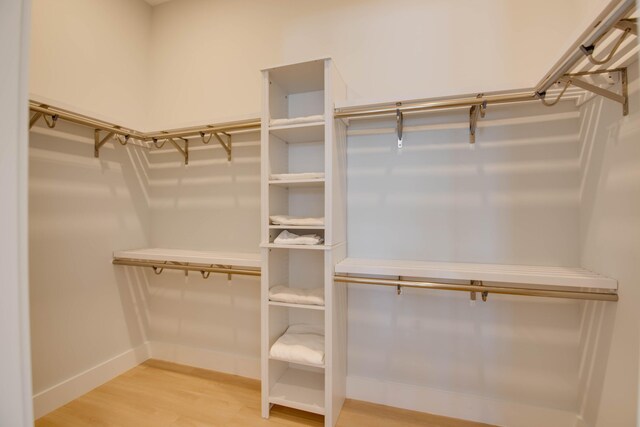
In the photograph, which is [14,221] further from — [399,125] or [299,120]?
[399,125]

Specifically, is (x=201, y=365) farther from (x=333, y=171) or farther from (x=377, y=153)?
(x=377, y=153)

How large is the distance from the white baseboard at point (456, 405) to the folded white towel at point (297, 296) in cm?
63

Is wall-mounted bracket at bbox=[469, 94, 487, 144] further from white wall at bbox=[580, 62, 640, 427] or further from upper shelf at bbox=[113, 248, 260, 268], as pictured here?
upper shelf at bbox=[113, 248, 260, 268]

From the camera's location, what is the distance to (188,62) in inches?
86.5

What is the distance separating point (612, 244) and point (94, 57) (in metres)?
3.12

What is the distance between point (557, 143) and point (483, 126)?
0.35 metres

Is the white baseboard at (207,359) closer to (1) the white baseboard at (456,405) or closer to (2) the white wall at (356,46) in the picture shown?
(1) the white baseboard at (456,405)

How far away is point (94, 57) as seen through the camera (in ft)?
6.37

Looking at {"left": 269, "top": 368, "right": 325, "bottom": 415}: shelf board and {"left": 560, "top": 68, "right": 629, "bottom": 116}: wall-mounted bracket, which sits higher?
{"left": 560, "top": 68, "right": 629, "bottom": 116}: wall-mounted bracket

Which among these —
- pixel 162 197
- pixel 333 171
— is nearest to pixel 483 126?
pixel 333 171

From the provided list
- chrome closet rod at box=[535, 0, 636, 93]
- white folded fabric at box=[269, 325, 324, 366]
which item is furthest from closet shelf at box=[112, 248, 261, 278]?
chrome closet rod at box=[535, 0, 636, 93]

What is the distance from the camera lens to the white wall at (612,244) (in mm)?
1053

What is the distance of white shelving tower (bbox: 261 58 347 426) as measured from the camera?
1.47 m

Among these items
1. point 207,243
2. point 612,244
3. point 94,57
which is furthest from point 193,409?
point 94,57
